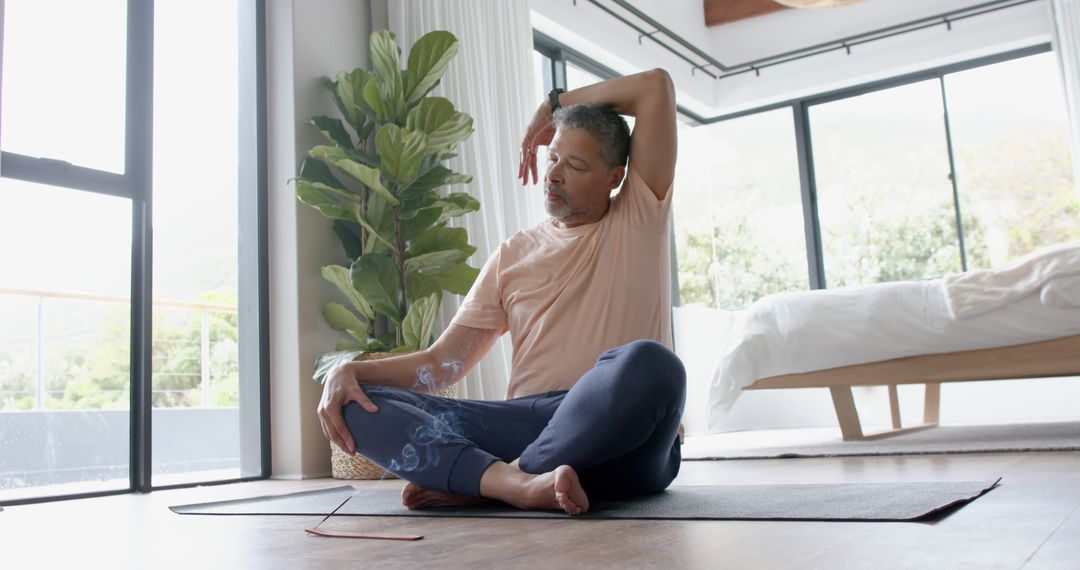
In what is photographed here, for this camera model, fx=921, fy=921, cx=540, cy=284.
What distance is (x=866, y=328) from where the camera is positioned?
10.3 ft

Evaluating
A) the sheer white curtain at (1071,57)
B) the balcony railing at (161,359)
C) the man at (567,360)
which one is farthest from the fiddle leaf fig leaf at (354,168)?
the sheer white curtain at (1071,57)

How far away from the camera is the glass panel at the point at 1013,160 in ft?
17.4

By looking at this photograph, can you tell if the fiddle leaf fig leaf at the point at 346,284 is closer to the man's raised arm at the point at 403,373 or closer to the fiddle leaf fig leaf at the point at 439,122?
the fiddle leaf fig leaf at the point at 439,122

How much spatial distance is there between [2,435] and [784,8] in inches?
206

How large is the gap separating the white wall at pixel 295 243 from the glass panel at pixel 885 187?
12.1 ft

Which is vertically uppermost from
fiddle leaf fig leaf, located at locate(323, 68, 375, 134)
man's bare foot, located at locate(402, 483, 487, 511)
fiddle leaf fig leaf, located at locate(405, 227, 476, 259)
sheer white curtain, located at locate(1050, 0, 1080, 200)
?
sheer white curtain, located at locate(1050, 0, 1080, 200)

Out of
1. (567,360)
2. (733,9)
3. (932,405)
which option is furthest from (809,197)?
(567,360)

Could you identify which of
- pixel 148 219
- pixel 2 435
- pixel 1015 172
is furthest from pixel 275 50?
pixel 1015 172

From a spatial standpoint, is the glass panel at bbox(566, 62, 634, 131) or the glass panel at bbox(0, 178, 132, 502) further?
the glass panel at bbox(566, 62, 634, 131)

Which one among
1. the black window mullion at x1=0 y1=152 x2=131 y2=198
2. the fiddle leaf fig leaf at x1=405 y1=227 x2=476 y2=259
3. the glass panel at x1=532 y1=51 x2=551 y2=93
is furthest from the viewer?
the glass panel at x1=532 y1=51 x2=551 y2=93

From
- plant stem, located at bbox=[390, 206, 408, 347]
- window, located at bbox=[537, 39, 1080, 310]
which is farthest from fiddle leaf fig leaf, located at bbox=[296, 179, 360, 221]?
window, located at bbox=[537, 39, 1080, 310]

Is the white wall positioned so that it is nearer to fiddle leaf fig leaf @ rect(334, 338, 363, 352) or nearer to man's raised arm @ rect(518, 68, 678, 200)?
fiddle leaf fig leaf @ rect(334, 338, 363, 352)

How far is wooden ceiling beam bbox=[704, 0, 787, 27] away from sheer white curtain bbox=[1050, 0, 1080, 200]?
5.41 ft

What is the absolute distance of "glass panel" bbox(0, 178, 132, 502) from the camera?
2.77m
